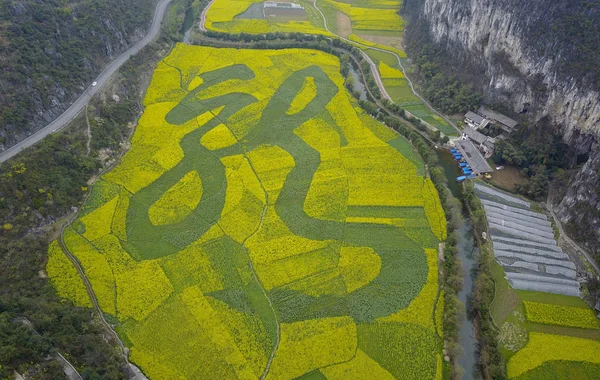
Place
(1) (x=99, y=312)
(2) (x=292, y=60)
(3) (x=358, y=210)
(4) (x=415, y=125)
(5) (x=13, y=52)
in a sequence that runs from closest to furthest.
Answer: (1) (x=99, y=312), (3) (x=358, y=210), (5) (x=13, y=52), (4) (x=415, y=125), (2) (x=292, y=60)

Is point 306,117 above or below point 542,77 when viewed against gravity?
below

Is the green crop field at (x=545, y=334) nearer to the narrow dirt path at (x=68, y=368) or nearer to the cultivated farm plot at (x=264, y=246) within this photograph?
the cultivated farm plot at (x=264, y=246)

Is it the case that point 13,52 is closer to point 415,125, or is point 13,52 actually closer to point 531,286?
point 415,125

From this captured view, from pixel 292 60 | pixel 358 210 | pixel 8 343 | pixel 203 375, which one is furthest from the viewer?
pixel 292 60

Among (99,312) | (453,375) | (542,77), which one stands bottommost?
(453,375)

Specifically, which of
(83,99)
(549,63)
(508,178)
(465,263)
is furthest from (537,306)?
(83,99)

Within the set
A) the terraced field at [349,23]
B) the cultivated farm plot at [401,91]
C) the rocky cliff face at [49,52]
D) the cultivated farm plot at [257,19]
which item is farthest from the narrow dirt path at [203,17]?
the cultivated farm plot at [401,91]

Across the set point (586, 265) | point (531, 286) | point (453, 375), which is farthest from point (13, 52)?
point (586, 265)
